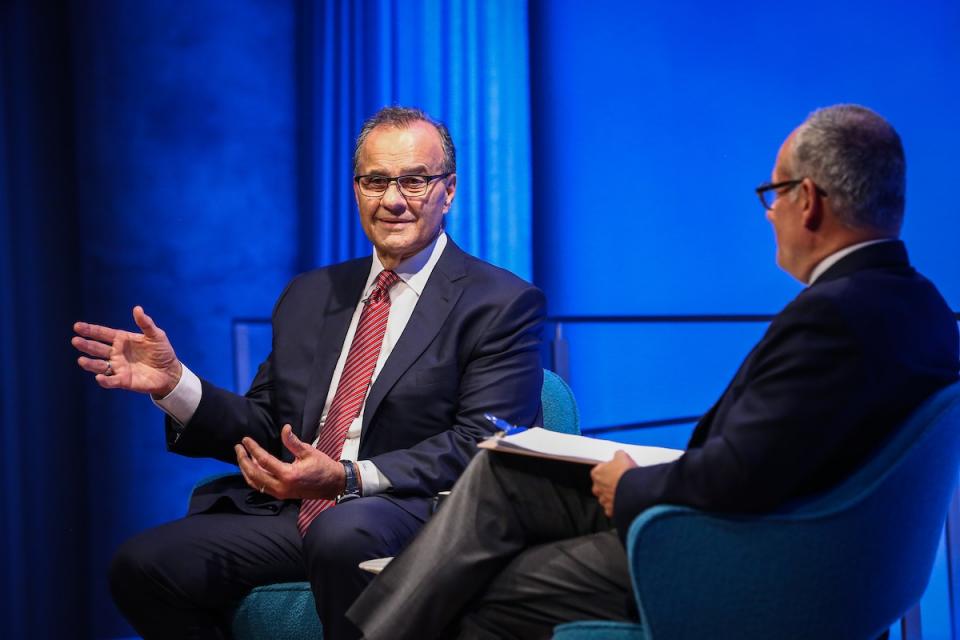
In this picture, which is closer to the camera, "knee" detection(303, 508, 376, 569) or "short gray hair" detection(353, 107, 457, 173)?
"knee" detection(303, 508, 376, 569)

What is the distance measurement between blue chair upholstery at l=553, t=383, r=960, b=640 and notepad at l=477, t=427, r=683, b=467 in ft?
0.77

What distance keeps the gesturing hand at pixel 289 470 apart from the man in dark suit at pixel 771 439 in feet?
1.05

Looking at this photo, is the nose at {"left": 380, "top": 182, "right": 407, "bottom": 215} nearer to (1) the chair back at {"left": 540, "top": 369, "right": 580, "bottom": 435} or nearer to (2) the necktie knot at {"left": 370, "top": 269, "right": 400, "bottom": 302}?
(2) the necktie knot at {"left": 370, "top": 269, "right": 400, "bottom": 302}

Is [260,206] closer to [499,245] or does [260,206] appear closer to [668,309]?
[499,245]

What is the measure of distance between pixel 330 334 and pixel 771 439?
4.15 ft

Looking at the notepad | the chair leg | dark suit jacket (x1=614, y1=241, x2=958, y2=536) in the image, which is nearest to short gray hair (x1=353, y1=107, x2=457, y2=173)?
the notepad

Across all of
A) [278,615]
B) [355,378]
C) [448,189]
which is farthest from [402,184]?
[278,615]

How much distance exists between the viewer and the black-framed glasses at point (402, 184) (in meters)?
2.45

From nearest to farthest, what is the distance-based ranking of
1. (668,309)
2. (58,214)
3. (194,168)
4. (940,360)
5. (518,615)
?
(940,360) → (518,615) → (58,214) → (194,168) → (668,309)

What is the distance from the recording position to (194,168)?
3727 millimetres

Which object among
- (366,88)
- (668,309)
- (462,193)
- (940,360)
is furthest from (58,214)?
(940,360)

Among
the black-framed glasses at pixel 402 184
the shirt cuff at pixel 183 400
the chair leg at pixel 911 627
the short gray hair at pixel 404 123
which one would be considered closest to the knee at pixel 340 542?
the shirt cuff at pixel 183 400

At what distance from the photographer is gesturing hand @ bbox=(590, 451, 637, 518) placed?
1680 mm

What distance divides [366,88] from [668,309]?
1425mm
